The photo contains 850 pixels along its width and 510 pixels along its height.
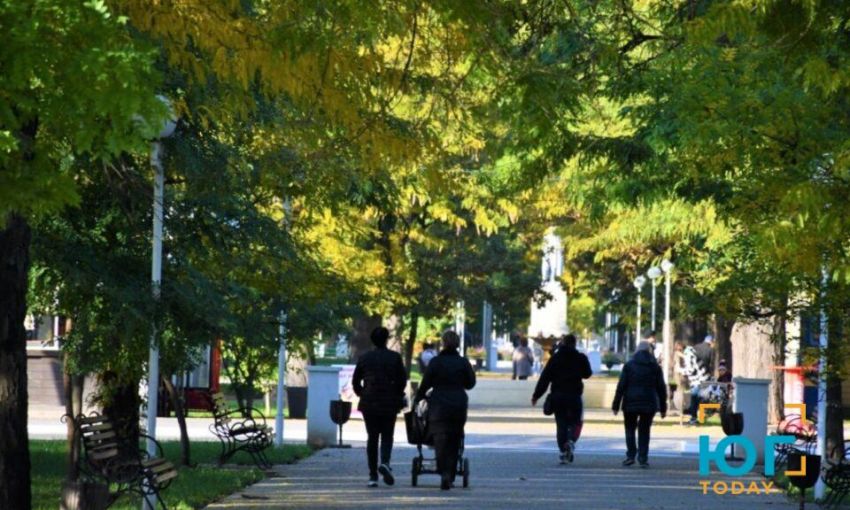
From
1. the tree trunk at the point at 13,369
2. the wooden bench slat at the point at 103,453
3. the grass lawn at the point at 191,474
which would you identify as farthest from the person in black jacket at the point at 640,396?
the tree trunk at the point at 13,369

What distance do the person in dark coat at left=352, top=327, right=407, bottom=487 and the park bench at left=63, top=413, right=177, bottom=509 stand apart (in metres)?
2.72

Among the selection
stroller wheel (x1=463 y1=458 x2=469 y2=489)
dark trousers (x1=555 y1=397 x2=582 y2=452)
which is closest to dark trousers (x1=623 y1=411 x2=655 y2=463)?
dark trousers (x1=555 y1=397 x2=582 y2=452)

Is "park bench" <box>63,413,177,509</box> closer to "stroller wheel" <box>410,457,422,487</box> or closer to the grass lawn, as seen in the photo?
the grass lawn

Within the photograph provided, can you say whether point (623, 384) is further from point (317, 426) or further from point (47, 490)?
point (47, 490)

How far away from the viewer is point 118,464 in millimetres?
14984

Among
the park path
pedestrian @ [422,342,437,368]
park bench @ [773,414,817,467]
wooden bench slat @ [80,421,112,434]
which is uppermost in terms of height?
pedestrian @ [422,342,437,368]

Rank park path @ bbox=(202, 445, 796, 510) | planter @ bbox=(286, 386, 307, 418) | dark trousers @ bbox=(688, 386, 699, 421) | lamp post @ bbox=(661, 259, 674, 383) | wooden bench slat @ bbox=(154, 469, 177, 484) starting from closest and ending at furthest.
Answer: wooden bench slat @ bbox=(154, 469, 177, 484)
park path @ bbox=(202, 445, 796, 510)
planter @ bbox=(286, 386, 307, 418)
dark trousers @ bbox=(688, 386, 699, 421)
lamp post @ bbox=(661, 259, 674, 383)

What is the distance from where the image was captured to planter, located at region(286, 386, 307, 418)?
3594 centimetres

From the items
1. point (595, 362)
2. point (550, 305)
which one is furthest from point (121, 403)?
point (595, 362)

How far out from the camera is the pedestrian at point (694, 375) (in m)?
37.0

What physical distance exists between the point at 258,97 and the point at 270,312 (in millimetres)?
3915

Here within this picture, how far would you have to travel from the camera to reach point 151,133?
692cm

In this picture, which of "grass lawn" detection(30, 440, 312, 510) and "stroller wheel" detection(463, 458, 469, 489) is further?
"stroller wheel" detection(463, 458, 469, 489)

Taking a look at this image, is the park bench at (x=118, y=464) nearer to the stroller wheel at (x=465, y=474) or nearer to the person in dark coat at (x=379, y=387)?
the person in dark coat at (x=379, y=387)
